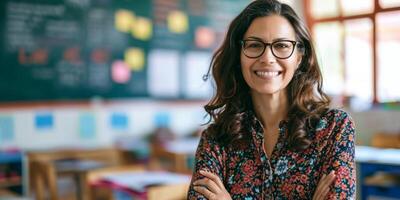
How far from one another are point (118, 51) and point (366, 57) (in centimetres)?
334

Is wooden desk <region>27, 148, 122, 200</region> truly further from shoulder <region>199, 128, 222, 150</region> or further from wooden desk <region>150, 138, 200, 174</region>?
shoulder <region>199, 128, 222, 150</region>

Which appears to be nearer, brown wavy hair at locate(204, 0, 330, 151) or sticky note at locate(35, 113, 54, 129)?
brown wavy hair at locate(204, 0, 330, 151)

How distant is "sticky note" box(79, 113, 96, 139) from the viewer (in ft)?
16.0

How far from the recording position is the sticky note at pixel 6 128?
4.39 metres

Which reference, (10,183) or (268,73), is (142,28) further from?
(268,73)

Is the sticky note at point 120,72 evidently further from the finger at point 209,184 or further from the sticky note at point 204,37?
the finger at point 209,184

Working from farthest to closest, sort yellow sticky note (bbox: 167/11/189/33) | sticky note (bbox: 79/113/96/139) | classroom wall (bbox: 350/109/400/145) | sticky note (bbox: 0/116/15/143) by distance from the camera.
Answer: yellow sticky note (bbox: 167/11/189/33), sticky note (bbox: 79/113/96/139), classroom wall (bbox: 350/109/400/145), sticky note (bbox: 0/116/15/143)

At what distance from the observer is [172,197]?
9.01 ft

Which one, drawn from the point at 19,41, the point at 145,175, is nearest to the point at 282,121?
the point at 145,175

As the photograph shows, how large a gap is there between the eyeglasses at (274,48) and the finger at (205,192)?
45 cm

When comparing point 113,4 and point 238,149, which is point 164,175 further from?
point 113,4

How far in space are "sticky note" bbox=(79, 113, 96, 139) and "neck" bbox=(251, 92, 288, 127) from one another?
11.6 ft

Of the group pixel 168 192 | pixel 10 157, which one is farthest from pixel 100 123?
pixel 168 192

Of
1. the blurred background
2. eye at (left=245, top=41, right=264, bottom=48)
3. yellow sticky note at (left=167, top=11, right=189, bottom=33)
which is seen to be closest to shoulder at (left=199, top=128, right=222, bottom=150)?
eye at (left=245, top=41, right=264, bottom=48)
